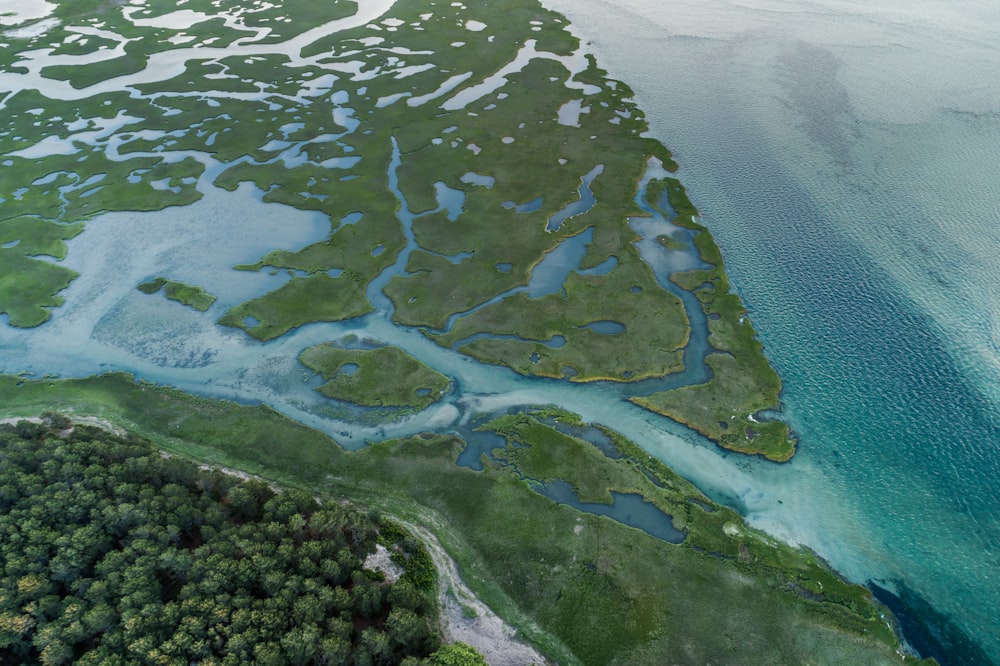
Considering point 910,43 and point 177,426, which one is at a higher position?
point 910,43

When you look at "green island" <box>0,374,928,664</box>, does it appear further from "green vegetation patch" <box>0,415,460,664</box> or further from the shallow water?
"green vegetation patch" <box>0,415,460,664</box>

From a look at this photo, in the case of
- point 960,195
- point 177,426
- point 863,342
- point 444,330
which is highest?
point 960,195

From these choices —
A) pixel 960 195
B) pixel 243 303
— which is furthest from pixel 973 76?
pixel 243 303

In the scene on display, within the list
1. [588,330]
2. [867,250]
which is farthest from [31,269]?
[867,250]

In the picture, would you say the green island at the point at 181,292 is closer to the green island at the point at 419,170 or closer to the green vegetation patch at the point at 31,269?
the green island at the point at 419,170

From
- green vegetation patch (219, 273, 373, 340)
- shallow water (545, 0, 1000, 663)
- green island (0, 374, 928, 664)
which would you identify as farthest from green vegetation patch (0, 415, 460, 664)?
shallow water (545, 0, 1000, 663)

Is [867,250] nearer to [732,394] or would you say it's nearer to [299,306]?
[732,394]

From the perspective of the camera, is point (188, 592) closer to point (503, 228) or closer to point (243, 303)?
point (243, 303)
